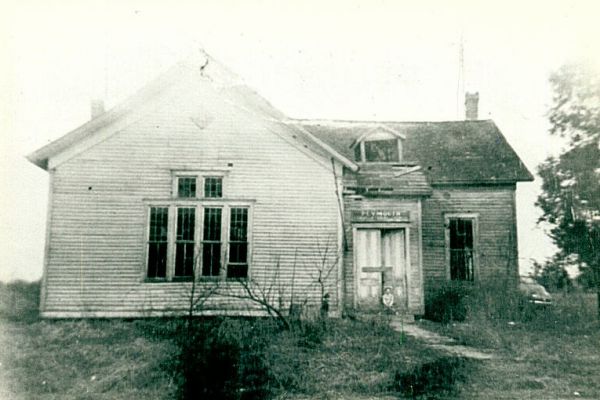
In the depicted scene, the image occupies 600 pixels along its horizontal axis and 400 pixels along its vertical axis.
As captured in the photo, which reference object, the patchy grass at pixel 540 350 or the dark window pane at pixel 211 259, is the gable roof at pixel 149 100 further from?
the patchy grass at pixel 540 350

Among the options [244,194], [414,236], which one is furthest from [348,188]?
[244,194]

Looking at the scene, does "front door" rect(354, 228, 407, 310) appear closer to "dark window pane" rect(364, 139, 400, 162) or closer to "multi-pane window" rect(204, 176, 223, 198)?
"dark window pane" rect(364, 139, 400, 162)

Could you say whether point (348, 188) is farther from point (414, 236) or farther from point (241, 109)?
point (241, 109)

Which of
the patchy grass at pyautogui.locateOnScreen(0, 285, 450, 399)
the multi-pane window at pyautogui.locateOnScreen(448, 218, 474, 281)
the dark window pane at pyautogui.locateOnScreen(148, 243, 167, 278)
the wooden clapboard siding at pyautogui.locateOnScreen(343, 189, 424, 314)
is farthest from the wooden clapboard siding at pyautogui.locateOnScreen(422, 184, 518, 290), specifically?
the dark window pane at pyautogui.locateOnScreen(148, 243, 167, 278)

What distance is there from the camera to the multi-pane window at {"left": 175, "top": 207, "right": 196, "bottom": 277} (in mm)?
11398

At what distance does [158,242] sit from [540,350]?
8667 millimetres

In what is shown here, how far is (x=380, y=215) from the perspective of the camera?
12.9m

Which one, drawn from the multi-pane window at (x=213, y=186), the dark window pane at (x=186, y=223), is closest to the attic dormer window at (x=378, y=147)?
the multi-pane window at (x=213, y=186)

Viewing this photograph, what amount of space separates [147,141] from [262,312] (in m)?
5.15

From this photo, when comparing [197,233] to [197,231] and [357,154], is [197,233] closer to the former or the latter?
[197,231]

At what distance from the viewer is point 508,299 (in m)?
12.3

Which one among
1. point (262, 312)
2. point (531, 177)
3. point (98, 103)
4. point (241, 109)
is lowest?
point (262, 312)

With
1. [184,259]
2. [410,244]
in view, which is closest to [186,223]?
[184,259]

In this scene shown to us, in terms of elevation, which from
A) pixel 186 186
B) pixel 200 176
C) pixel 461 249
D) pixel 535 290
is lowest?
pixel 535 290
